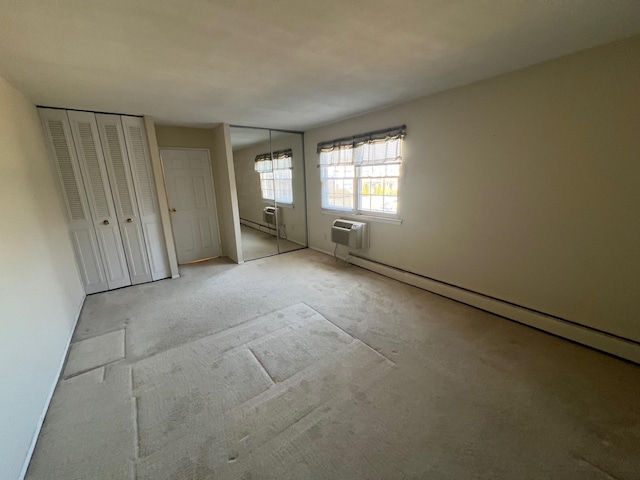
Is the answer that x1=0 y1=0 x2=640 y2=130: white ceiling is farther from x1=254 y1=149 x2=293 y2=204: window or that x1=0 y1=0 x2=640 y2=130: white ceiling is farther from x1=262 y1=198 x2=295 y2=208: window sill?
x1=262 y1=198 x2=295 y2=208: window sill

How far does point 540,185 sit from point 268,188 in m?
4.02

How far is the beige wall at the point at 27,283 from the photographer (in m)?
1.38

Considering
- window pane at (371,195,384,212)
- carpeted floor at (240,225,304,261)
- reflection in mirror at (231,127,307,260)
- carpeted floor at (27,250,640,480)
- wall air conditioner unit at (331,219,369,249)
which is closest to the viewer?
carpeted floor at (27,250,640,480)

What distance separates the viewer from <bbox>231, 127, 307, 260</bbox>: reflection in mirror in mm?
4570

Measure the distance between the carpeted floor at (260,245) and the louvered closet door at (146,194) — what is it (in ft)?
4.47

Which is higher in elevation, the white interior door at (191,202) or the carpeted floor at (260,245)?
the white interior door at (191,202)

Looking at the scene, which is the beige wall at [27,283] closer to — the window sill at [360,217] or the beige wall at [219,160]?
the beige wall at [219,160]

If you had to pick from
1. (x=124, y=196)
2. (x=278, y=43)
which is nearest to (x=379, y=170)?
(x=278, y=43)

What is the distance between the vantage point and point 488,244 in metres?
2.63

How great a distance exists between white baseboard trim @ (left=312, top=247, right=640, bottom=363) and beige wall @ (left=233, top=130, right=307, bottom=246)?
2.46 metres

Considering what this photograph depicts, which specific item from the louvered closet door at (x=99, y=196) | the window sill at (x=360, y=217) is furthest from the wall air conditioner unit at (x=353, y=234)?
the louvered closet door at (x=99, y=196)

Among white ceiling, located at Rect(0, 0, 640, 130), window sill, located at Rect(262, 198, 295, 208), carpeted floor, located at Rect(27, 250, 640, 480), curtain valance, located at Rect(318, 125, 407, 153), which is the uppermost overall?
white ceiling, located at Rect(0, 0, 640, 130)

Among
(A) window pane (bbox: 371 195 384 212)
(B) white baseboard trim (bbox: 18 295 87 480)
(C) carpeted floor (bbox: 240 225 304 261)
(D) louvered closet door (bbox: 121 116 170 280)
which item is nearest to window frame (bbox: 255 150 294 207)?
(C) carpeted floor (bbox: 240 225 304 261)

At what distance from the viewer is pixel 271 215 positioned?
516 centimetres
